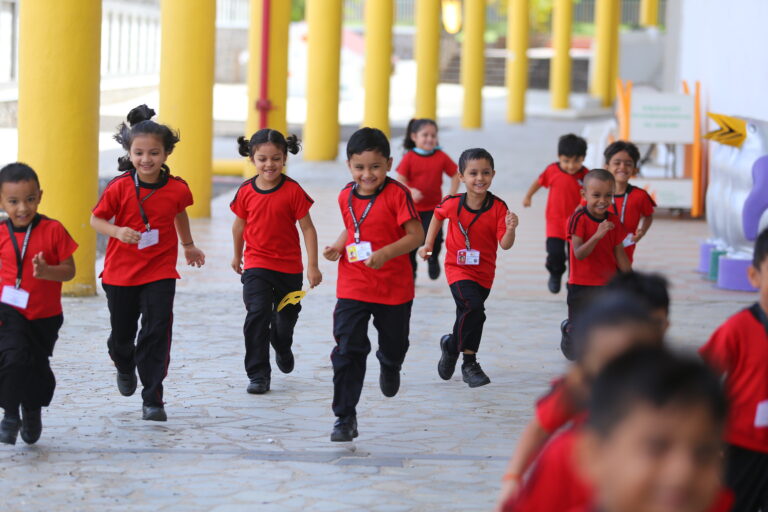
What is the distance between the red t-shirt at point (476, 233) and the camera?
6656 mm

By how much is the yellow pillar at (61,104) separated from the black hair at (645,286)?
254 inches

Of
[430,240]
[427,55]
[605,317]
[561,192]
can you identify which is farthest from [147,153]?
[427,55]

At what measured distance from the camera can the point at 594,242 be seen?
264 inches

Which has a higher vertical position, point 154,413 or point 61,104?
point 61,104

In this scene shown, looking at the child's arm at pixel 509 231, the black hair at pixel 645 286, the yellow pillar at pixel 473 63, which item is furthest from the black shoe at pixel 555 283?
the yellow pillar at pixel 473 63

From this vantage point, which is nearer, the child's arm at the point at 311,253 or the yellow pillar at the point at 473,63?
the child's arm at the point at 311,253

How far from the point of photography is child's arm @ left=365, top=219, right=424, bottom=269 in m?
5.39

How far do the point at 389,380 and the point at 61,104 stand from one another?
163 inches

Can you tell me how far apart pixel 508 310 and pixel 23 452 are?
460 cm

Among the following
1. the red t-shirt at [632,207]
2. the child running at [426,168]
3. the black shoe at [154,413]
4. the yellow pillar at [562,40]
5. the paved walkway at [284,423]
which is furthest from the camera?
the yellow pillar at [562,40]

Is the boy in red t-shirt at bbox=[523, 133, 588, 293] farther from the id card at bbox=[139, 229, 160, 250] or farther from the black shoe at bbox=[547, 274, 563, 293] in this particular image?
the id card at bbox=[139, 229, 160, 250]

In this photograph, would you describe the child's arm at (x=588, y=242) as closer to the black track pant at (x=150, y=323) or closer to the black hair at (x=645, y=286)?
the black track pant at (x=150, y=323)

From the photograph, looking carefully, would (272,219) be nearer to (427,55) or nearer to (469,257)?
(469,257)

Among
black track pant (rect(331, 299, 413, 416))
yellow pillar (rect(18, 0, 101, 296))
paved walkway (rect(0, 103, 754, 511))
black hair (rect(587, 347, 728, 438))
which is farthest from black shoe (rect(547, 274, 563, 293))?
black hair (rect(587, 347, 728, 438))
